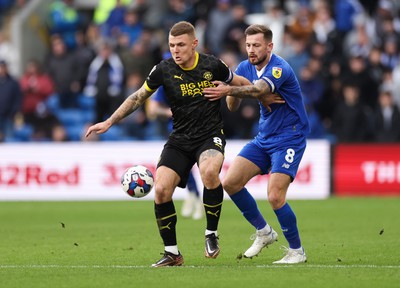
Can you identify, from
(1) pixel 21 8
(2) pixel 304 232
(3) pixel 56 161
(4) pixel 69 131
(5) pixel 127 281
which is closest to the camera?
(5) pixel 127 281

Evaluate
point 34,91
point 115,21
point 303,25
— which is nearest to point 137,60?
point 115,21

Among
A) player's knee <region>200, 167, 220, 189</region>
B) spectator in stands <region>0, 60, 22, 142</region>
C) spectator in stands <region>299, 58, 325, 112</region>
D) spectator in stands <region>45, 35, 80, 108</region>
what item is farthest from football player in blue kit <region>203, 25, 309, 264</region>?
spectator in stands <region>45, 35, 80, 108</region>

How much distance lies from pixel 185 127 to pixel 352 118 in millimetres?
12772

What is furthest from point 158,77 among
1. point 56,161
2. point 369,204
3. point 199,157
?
point 56,161

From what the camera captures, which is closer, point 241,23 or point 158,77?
point 158,77

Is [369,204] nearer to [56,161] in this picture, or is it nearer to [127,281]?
[56,161]

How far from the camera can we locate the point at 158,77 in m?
10.8

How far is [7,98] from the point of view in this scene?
2495cm

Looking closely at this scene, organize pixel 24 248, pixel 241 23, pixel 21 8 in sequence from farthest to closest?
pixel 21 8 → pixel 241 23 → pixel 24 248

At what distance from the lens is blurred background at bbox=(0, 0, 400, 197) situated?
74.5ft

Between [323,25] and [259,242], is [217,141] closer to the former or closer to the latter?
[259,242]

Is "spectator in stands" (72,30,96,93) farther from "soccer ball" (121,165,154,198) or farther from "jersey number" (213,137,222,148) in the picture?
"jersey number" (213,137,222,148)

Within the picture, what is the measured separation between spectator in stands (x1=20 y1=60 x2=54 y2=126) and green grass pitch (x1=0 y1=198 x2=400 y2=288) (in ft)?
17.1

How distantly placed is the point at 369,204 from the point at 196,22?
7.69 m
